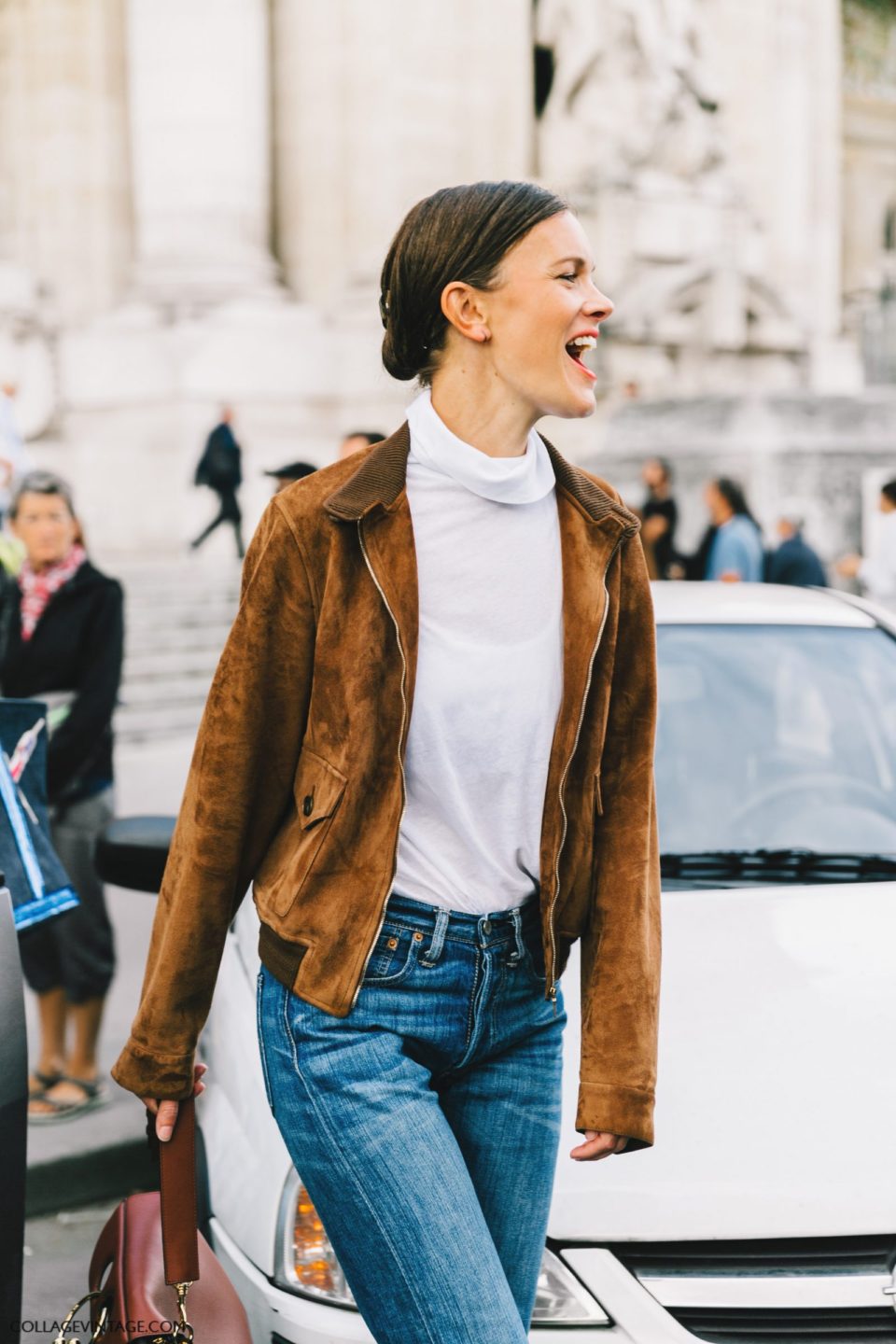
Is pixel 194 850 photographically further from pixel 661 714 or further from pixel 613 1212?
pixel 661 714

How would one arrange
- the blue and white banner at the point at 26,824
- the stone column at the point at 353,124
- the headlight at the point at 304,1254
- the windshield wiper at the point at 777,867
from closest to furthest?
the headlight at the point at 304,1254, the blue and white banner at the point at 26,824, the windshield wiper at the point at 777,867, the stone column at the point at 353,124

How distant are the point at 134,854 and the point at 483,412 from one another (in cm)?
163

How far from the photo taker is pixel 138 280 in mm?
18062

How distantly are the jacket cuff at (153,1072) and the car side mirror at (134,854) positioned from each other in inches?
50.0

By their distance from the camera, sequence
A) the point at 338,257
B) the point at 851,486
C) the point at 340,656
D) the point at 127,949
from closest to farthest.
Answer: the point at 340,656 → the point at 127,949 → the point at 851,486 → the point at 338,257

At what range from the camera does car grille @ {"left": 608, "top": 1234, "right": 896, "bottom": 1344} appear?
233 centimetres

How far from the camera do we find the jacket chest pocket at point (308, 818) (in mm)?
1940

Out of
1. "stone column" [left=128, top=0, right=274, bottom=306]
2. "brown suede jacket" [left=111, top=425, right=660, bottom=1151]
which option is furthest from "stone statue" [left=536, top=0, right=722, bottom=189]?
"brown suede jacket" [left=111, top=425, right=660, bottom=1151]

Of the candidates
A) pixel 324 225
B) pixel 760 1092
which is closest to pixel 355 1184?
pixel 760 1092

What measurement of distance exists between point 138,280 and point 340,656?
17.0 meters

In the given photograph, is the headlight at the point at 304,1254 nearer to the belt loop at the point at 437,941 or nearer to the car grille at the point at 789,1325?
the car grille at the point at 789,1325

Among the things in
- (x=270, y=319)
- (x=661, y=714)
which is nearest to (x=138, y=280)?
(x=270, y=319)

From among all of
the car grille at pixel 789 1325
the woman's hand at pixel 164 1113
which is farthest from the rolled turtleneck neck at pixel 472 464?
the car grille at pixel 789 1325

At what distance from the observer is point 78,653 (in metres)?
5.10
